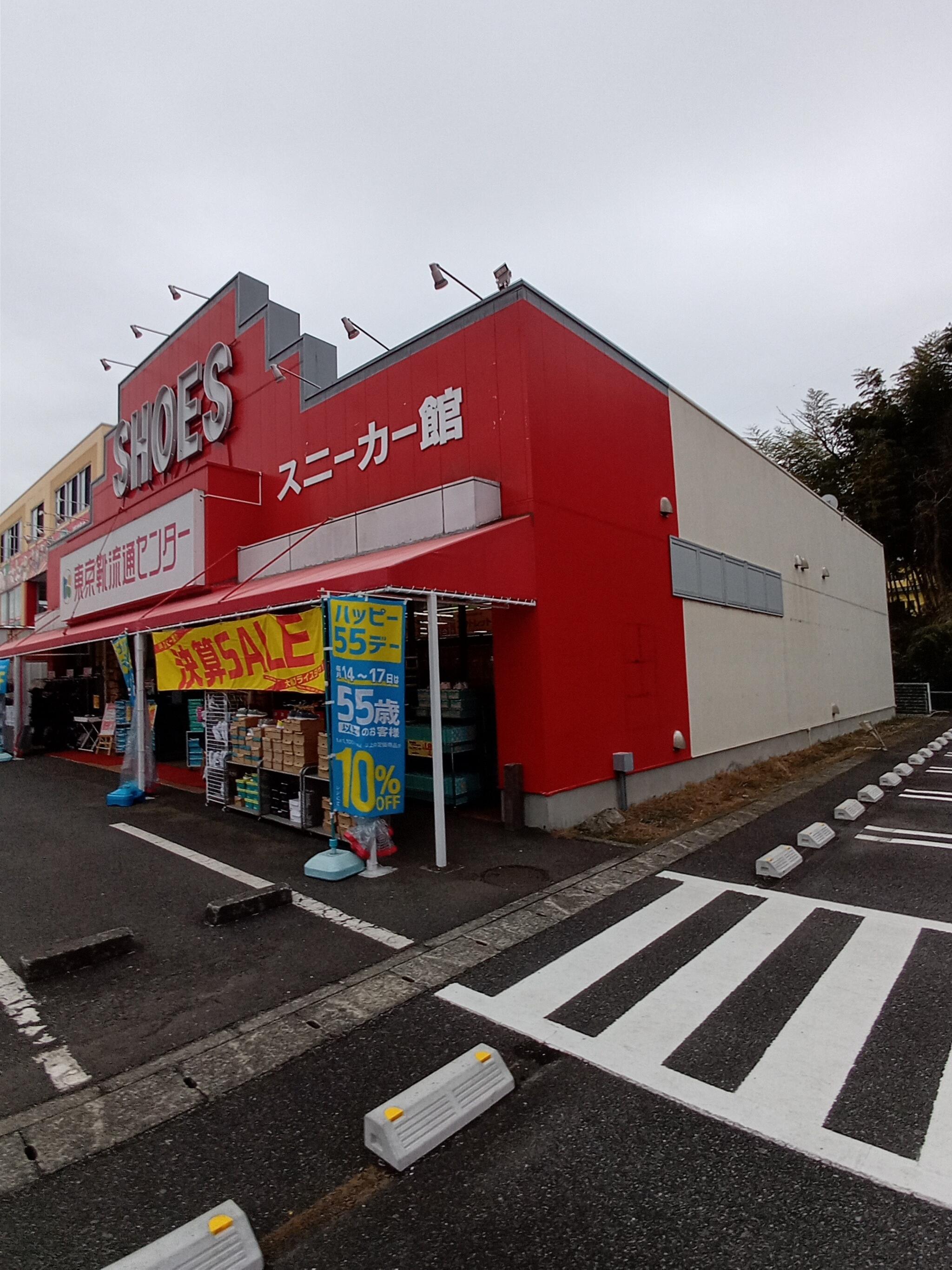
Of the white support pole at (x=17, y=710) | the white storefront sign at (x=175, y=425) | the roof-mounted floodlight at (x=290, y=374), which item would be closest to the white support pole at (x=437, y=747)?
the roof-mounted floodlight at (x=290, y=374)

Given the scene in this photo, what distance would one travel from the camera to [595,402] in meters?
8.82

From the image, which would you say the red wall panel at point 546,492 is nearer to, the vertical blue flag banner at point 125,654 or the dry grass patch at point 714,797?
the dry grass patch at point 714,797

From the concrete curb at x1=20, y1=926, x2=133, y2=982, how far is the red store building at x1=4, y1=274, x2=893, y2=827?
327 centimetres

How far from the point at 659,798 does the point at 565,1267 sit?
24.1ft

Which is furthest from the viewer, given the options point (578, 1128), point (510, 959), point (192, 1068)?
point (510, 959)

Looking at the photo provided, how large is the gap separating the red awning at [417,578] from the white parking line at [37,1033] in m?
3.64

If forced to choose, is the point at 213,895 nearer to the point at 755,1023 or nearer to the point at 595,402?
the point at 755,1023

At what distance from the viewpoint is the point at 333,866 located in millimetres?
6102

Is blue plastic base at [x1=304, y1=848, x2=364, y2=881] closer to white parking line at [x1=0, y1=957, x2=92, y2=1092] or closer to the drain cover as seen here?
the drain cover

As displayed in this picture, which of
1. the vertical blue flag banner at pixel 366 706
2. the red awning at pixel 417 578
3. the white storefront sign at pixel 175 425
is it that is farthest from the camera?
the white storefront sign at pixel 175 425

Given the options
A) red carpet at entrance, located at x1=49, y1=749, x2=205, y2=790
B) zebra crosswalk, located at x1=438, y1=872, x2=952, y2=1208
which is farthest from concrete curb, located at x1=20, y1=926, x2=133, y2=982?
red carpet at entrance, located at x1=49, y1=749, x2=205, y2=790

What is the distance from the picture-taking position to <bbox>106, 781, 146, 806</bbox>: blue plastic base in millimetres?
9461

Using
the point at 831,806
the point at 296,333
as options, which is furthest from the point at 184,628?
the point at 831,806

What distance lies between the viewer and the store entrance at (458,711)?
851cm
